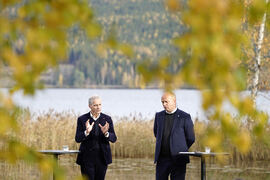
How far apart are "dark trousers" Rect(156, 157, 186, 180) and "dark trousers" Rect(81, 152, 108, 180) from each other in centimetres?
68

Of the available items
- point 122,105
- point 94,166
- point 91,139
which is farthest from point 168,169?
point 122,105

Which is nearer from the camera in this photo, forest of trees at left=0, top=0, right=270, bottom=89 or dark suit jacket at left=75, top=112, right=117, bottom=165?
dark suit jacket at left=75, top=112, right=117, bottom=165

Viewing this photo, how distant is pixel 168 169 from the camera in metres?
8.76

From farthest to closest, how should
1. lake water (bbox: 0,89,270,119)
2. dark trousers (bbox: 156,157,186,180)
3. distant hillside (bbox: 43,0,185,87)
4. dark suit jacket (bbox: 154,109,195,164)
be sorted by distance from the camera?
distant hillside (bbox: 43,0,185,87), lake water (bbox: 0,89,270,119), dark trousers (bbox: 156,157,186,180), dark suit jacket (bbox: 154,109,195,164)

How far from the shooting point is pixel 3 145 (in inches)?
677

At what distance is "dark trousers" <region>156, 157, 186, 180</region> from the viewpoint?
8703mm

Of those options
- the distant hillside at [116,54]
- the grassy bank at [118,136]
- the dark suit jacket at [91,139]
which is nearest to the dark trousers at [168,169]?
the dark suit jacket at [91,139]

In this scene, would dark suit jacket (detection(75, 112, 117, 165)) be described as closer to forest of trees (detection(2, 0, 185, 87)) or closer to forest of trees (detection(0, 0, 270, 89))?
forest of trees (detection(0, 0, 270, 89))

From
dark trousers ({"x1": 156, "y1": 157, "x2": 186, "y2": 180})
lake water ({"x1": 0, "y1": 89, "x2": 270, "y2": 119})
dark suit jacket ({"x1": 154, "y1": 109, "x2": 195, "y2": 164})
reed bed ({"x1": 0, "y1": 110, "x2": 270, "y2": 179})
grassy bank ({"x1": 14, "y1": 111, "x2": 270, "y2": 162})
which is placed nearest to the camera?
dark suit jacket ({"x1": 154, "y1": 109, "x2": 195, "y2": 164})

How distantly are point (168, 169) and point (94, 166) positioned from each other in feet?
2.92

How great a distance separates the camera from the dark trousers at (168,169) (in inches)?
343

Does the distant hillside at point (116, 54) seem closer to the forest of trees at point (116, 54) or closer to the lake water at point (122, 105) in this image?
the forest of trees at point (116, 54)

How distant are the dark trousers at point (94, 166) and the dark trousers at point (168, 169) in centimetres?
68

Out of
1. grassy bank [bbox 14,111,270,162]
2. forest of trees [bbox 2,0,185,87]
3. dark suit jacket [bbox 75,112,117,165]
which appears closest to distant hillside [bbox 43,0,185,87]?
forest of trees [bbox 2,0,185,87]
